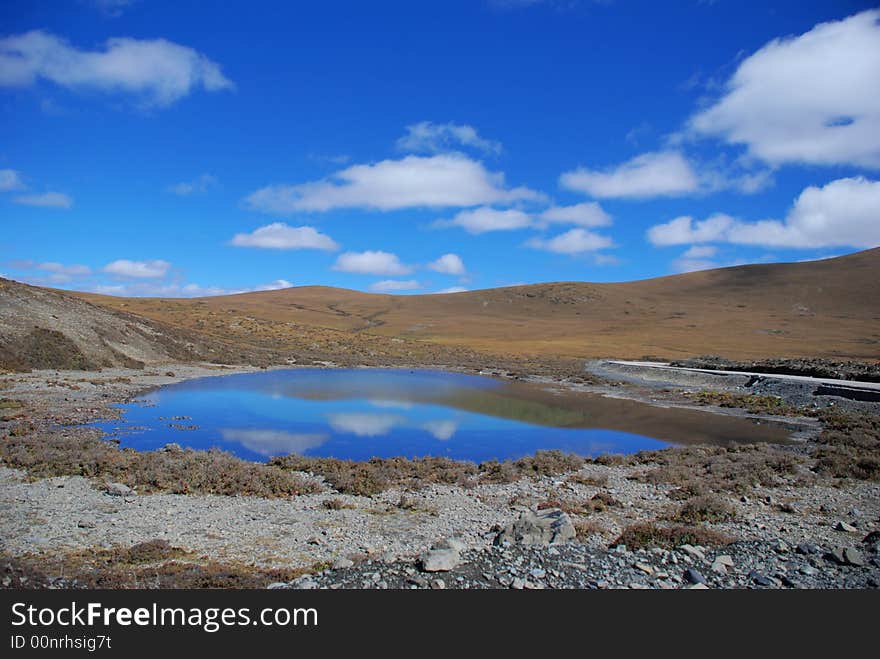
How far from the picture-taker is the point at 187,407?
30.0m

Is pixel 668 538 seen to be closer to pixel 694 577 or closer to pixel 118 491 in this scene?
pixel 694 577

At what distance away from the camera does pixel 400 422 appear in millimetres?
28781

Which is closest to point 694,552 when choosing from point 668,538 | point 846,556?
point 668,538

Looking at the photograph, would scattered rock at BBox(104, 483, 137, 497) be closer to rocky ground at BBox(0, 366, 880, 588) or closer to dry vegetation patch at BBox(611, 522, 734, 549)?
rocky ground at BBox(0, 366, 880, 588)

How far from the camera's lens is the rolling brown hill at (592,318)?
8500 centimetres

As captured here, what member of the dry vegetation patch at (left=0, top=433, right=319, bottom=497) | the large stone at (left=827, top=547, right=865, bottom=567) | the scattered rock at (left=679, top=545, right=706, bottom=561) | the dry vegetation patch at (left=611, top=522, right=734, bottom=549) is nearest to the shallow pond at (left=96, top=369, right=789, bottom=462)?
the dry vegetation patch at (left=0, top=433, right=319, bottom=497)

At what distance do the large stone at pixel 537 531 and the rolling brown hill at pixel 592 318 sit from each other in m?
65.7

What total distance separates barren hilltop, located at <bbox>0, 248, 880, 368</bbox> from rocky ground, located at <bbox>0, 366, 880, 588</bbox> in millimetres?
34784

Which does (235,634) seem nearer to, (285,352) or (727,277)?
(285,352)

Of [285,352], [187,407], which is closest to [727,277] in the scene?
[285,352]

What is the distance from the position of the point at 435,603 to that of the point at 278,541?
477cm

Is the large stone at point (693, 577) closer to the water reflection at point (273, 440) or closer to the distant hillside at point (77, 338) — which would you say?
the water reflection at point (273, 440)

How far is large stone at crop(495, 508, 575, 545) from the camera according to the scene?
9961mm

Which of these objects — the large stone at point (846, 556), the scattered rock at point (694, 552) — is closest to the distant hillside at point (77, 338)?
the scattered rock at point (694, 552)
